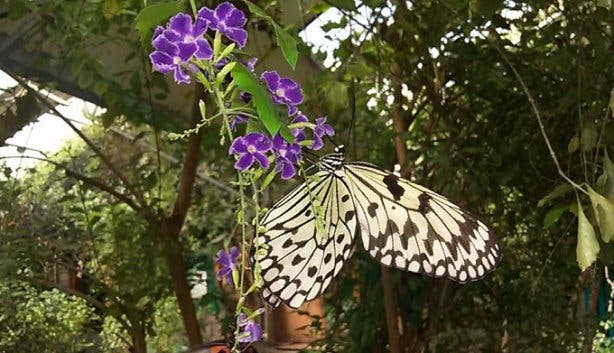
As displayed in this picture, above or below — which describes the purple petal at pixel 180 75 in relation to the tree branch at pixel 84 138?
below

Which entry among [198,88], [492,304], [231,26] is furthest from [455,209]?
[492,304]

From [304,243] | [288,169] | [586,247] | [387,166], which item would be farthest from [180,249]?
[288,169]

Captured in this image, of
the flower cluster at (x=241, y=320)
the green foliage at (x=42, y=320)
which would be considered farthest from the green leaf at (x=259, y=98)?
the green foliage at (x=42, y=320)

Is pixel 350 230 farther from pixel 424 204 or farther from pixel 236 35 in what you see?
pixel 236 35

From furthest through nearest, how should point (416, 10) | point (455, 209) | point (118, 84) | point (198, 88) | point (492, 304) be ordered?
point (492, 304), point (118, 84), point (416, 10), point (198, 88), point (455, 209)

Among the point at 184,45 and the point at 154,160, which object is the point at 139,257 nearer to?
the point at 154,160

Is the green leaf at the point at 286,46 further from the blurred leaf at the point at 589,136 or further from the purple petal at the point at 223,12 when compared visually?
the blurred leaf at the point at 589,136
